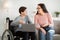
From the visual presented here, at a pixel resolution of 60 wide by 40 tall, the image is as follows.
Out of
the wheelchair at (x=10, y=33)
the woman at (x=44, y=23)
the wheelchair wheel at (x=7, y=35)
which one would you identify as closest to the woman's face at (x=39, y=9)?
the woman at (x=44, y=23)

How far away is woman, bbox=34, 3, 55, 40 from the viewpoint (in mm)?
3105

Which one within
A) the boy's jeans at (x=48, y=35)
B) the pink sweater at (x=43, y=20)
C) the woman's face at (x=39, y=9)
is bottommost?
the boy's jeans at (x=48, y=35)

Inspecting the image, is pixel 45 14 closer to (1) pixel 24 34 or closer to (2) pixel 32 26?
(2) pixel 32 26

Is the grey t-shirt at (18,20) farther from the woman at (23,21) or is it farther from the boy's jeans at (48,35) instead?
the boy's jeans at (48,35)

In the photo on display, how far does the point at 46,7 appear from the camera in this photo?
3246 mm

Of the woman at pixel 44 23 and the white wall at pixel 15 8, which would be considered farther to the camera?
the white wall at pixel 15 8

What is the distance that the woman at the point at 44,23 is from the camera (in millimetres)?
3105

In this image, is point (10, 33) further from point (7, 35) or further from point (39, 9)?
point (39, 9)

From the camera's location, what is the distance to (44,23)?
3.11 m

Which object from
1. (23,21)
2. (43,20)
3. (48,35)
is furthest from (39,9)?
(48,35)

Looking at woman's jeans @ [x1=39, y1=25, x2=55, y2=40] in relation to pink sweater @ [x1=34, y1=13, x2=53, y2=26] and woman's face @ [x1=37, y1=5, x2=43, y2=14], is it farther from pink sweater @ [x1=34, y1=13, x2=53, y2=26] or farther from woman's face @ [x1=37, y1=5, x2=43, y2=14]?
woman's face @ [x1=37, y1=5, x2=43, y2=14]

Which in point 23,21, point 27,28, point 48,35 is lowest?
point 48,35

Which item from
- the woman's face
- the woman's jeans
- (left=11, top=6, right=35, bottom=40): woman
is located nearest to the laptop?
(left=11, top=6, right=35, bottom=40): woman

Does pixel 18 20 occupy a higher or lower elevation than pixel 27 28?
higher
